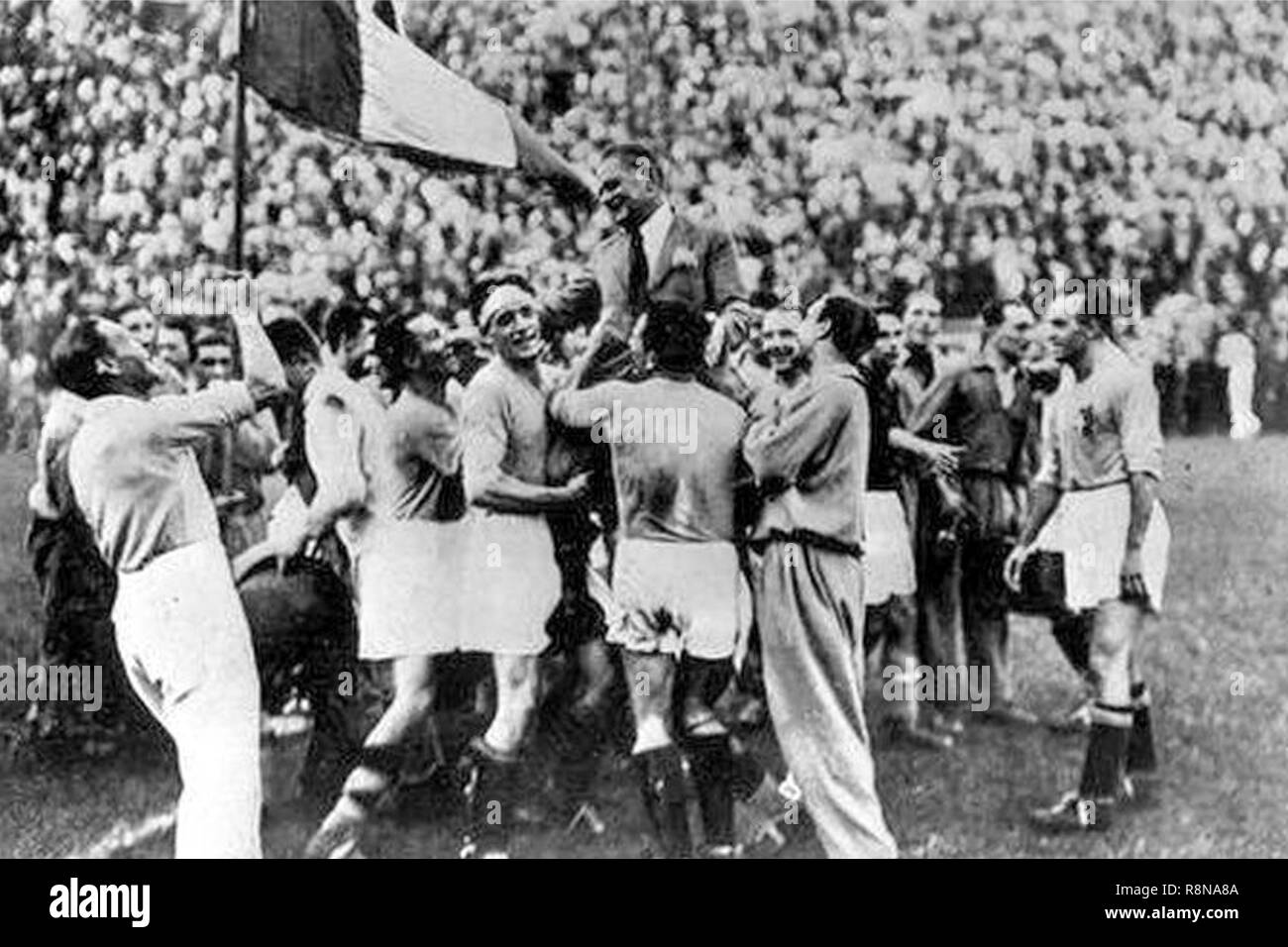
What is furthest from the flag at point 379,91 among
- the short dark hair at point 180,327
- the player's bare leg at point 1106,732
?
the player's bare leg at point 1106,732

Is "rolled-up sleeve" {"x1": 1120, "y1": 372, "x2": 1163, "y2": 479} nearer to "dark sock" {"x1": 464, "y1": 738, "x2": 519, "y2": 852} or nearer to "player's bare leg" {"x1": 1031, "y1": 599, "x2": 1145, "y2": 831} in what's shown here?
"player's bare leg" {"x1": 1031, "y1": 599, "x2": 1145, "y2": 831}

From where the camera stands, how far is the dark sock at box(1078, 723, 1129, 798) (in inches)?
227

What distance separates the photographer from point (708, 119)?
5.85 metres

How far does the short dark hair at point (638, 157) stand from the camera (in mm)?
5824

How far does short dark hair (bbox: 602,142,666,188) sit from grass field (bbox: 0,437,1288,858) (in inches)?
→ 59.7

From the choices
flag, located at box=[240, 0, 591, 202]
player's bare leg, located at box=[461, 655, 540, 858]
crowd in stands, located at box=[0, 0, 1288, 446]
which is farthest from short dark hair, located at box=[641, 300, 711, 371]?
player's bare leg, located at box=[461, 655, 540, 858]

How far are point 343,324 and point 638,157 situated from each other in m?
0.92

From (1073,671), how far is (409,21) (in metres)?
2.54

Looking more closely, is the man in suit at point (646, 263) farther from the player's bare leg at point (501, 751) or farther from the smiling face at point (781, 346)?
the player's bare leg at point (501, 751)

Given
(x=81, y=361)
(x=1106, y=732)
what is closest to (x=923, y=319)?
(x=1106, y=732)

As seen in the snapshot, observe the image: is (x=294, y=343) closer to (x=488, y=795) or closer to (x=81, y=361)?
(x=81, y=361)

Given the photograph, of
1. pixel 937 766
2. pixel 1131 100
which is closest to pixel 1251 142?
pixel 1131 100

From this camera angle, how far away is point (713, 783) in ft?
18.9
